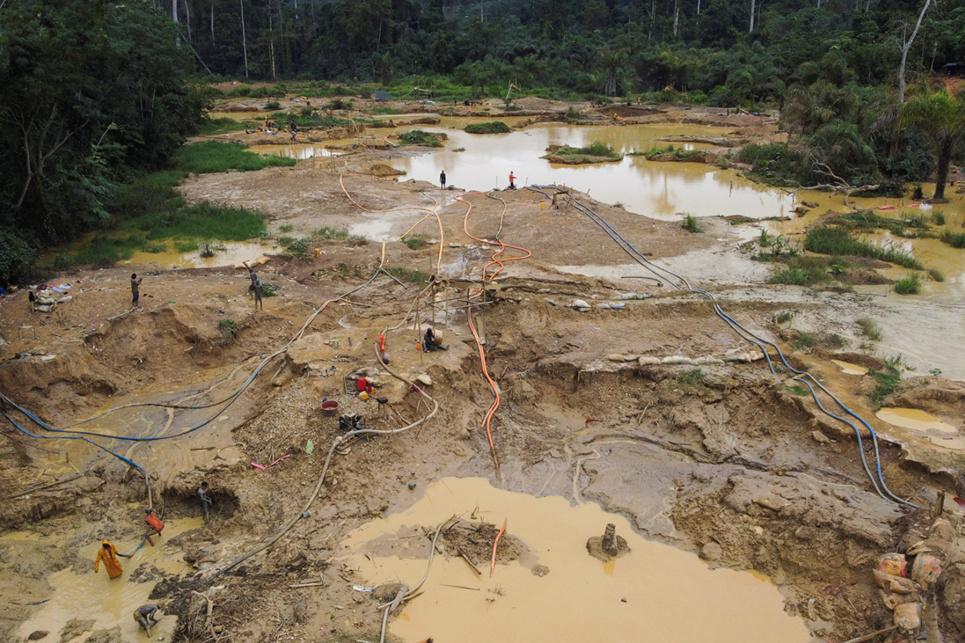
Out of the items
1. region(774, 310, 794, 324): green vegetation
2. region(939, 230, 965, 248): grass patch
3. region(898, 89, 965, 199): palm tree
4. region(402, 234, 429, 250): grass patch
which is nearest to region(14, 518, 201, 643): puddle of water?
region(402, 234, 429, 250): grass patch

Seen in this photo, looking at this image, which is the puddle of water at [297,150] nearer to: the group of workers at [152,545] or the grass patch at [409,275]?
the grass patch at [409,275]

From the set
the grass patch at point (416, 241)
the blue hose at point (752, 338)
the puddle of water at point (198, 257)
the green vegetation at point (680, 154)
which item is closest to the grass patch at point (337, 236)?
the grass patch at point (416, 241)

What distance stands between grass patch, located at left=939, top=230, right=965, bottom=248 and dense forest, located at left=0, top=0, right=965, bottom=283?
15.0ft

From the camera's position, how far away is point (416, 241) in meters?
16.4

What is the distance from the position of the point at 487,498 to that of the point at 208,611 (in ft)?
11.2

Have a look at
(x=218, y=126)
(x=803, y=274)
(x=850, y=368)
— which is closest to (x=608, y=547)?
(x=850, y=368)

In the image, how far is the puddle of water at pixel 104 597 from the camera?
6391 millimetres

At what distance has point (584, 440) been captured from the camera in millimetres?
9023

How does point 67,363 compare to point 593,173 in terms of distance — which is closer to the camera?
point 67,363

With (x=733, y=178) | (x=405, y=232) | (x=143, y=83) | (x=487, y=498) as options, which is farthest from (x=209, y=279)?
(x=733, y=178)

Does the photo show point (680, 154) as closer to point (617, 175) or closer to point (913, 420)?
point (617, 175)

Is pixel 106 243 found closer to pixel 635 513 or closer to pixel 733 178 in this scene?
pixel 635 513

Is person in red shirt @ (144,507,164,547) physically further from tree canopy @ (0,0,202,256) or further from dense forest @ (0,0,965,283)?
tree canopy @ (0,0,202,256)

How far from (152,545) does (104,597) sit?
0.75m
